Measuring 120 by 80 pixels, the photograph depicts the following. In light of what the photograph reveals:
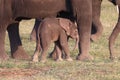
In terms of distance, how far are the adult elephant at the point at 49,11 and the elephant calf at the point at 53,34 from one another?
2.18ft

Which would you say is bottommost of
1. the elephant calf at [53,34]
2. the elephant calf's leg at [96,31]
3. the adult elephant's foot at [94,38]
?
the adult elephant's foot at [94,38]

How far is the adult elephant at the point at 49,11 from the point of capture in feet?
43.3

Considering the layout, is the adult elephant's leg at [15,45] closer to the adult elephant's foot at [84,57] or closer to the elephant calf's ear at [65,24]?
the adult elephant's foot at [84,57]

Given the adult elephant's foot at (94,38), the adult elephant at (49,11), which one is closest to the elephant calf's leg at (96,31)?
the adult elephant's foot at (94,38)

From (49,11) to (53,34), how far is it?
49.7 inches

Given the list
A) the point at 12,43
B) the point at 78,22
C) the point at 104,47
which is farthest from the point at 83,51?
the point at 104,47

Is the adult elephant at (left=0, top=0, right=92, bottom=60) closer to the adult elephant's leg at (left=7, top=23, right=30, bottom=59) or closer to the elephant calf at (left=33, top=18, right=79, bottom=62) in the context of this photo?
the adult elephant's leg at (left=7, top=23, right=30, bottom=59)

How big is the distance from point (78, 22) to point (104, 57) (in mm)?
959

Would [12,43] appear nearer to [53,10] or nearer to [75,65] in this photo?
[53,10]

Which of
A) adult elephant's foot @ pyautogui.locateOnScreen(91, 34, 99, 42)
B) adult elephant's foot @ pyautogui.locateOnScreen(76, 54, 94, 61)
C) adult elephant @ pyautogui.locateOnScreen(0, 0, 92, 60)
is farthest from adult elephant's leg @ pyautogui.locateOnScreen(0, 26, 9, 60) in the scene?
adult elephant's foot @ pyautogui.locateOnScreen(91, 34, 99, 42)

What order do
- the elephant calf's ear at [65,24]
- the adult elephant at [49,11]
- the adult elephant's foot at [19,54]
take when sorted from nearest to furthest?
the elephant calf's ear at [65,24], the adult elephant at [49,11], the adult elephant's foot at [19,54]

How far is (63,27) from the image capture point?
1255 cm

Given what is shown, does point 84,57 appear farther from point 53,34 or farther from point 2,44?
point 2,44

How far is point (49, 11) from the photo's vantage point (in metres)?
13.5
